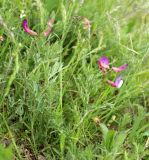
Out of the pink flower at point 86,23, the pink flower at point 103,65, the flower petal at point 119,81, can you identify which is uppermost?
the pink flower at point 86,23

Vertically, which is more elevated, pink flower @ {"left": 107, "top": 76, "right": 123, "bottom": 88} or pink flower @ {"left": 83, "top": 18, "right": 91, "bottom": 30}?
pink flower @ {"left": 83, "top": 18, "right": 91, "bottom": 30}

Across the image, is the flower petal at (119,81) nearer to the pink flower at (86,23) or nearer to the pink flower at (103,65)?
the pink flower at (103,65)

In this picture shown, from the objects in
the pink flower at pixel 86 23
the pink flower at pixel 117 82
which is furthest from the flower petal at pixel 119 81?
the pink flower at pixel 86 23

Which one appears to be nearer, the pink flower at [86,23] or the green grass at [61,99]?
the green grass at [61,99]

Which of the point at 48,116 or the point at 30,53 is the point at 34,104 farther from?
the point at 30,53

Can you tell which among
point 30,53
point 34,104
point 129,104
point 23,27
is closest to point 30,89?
point 34,104

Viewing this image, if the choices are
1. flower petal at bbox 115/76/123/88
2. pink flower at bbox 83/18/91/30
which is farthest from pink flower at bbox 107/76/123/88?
pink flower at bbox 83/18/91/30

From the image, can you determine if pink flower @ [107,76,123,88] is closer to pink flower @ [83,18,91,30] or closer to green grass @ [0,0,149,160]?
green grass @ [0,0,149,160]

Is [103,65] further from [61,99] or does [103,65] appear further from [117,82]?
[61,99]

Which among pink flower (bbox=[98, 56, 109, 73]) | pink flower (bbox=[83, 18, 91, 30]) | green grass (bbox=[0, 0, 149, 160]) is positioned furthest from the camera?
pink flower (bbox=[83, 18, 91, 30])
